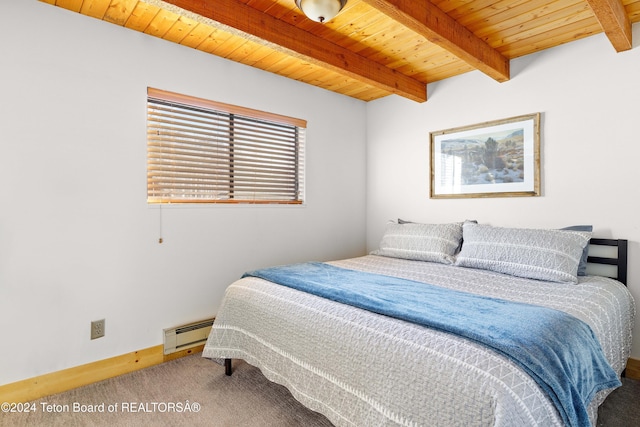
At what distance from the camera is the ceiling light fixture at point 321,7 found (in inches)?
70.2

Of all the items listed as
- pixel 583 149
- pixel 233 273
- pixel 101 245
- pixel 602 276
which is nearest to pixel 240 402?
pixel 233 273

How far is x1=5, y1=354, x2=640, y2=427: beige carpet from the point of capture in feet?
5.92

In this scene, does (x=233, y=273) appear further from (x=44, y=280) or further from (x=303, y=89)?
(x=303, y=89)

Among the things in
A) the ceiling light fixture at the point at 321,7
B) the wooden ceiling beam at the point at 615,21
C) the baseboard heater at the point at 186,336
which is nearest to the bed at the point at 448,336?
the baseboard heater at the point at 186,336

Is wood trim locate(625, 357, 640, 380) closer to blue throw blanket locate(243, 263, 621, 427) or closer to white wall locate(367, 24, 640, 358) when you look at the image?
white wall locate(367, 24, 640, 358)

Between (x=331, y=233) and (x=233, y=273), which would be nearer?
(x=233, y=273)

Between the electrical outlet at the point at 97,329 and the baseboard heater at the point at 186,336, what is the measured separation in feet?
1.30

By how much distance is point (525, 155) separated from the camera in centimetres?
275

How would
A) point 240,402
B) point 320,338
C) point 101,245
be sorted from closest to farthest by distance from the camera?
point 320,338 < point 240,402 < point 101,245

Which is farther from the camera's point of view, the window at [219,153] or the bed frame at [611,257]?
the window at [219,153]

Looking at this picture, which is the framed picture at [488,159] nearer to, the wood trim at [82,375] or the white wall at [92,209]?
the white wall at [92,209]

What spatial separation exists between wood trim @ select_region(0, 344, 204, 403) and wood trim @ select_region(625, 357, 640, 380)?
297 cm

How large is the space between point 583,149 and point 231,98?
8.57 feet

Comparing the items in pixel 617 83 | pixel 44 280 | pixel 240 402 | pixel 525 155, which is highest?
pixel 617 83
